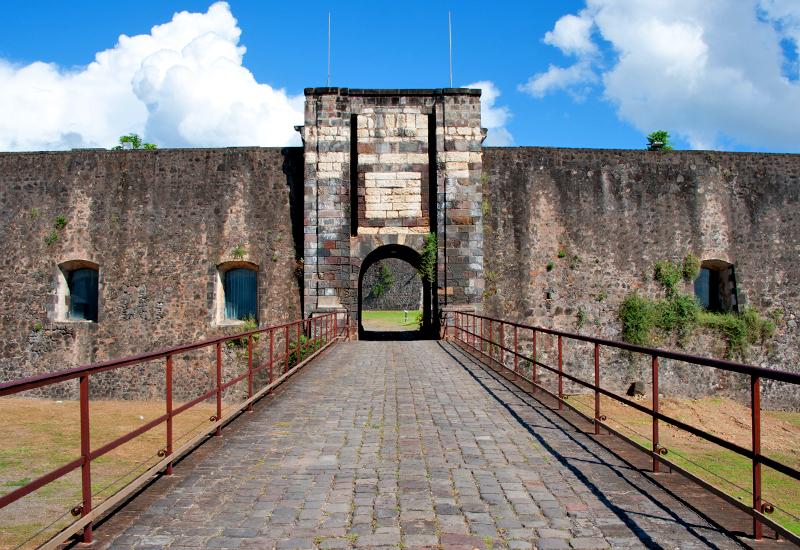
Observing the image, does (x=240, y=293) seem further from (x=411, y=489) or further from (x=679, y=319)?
(x=411, y=489)

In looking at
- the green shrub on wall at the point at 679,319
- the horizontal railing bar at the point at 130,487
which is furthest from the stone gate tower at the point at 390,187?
the horizontal railing bar at the point at 130,487

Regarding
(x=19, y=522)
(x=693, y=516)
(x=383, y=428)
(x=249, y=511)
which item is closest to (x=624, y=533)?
(x=693, y=516)

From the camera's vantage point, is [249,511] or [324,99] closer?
[249,511]

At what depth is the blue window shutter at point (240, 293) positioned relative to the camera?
18.7 metres

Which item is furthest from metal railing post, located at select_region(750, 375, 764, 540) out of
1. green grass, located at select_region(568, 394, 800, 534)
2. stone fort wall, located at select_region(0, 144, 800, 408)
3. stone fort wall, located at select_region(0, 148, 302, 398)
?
stone fort wall, located at select_region(0, 148, 302, 398)

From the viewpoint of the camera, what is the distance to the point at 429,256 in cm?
1780

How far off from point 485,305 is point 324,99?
23.9 ft

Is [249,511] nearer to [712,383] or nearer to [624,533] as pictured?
[624,533]

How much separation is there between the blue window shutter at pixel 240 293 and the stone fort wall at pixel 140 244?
23.8 inches

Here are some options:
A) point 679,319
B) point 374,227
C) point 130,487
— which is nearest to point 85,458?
point 130,487

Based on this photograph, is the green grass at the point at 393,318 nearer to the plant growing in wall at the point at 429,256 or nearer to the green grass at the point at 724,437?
the plant growing in wall at the point at 429,256

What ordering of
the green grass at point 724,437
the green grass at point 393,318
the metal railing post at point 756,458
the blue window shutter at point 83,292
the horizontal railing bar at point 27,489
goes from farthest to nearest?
the green grass at point 393,318 → the blue window shutter at point 83,292 → the green grass at point 724,437 → the metal railing post at point 756,458 → the horizontal railing bar at point 27,489

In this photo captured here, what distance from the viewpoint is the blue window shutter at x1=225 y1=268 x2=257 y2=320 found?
1869cm

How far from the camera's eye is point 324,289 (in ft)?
58.0
